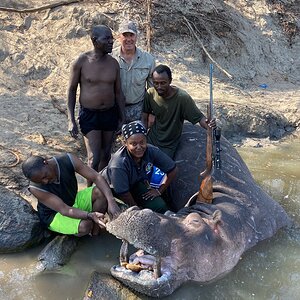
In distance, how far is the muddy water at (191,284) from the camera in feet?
13.2

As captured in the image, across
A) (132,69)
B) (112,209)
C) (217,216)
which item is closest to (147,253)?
(112,209)

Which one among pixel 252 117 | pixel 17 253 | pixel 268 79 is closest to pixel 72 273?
pixel 17 253

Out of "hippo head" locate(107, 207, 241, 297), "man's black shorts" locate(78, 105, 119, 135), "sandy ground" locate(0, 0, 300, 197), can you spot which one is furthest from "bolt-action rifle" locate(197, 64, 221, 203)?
"sandy ground" locate(0, 0, 300, 197)

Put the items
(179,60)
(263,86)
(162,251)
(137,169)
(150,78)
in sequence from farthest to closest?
(263,86) < (179,60) < (150,78) < (137,169) < (162,251)

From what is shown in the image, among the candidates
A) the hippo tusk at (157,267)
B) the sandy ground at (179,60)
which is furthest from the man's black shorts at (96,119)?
the hippo tusk at (157,267)

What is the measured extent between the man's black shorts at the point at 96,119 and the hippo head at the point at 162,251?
1.75 m

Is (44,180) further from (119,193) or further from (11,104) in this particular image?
(11,104)

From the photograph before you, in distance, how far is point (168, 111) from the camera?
5.27m

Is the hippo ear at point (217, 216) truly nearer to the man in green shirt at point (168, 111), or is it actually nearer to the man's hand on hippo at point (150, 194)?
the man's hand on hippo at point (150, 194)

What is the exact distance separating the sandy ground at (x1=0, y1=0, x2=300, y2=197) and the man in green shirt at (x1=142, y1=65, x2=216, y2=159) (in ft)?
5.12

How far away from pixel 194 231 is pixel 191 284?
0.43 meters

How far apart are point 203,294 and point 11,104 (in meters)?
4.73

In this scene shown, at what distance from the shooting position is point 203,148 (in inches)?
220

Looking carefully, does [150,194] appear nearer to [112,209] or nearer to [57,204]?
[112,209]
